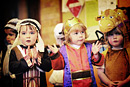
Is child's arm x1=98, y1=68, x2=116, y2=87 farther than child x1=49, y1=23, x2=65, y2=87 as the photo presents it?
No

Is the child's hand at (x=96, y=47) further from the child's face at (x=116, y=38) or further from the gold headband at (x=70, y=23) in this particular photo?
the gold headband at (x=70, y=23)

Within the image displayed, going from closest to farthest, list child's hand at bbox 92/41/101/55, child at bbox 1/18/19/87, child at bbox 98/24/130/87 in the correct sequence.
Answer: child at bbox 98/24/130/87 → child's hand at bbox 92/41/101/55 → child at bbox 1/18/19/87

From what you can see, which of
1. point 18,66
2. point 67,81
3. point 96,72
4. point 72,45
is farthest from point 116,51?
point 18,66

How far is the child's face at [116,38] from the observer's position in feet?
7.59

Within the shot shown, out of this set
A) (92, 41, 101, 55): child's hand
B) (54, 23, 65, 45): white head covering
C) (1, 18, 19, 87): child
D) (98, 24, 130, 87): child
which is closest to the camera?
(98, 24, 130, 87): child

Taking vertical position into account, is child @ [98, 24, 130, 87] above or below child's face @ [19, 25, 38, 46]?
below

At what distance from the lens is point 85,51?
7.94ft

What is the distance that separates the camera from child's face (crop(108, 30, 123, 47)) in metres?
2.31

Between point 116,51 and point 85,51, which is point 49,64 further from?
point 116,51

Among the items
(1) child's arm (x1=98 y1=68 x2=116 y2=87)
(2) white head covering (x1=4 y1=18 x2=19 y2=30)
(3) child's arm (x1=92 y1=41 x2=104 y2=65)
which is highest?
(2) white head covering (x1=4 y1=18 x2=19 y2=30)

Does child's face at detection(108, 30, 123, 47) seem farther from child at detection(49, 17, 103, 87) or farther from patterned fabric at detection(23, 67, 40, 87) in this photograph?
patterned fabric at detection(23, 67, 40, 87)

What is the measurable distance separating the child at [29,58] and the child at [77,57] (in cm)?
23

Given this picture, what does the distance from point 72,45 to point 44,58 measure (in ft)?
1.57

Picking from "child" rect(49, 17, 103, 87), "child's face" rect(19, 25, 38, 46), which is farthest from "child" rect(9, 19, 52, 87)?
"child" rect(49, 17, 103, 87)
